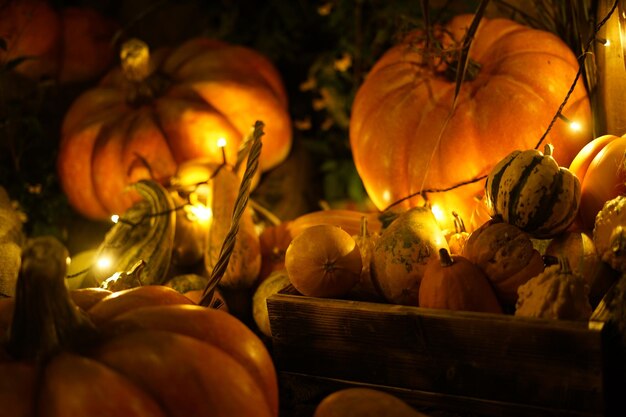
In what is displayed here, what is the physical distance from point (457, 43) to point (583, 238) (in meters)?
0.65

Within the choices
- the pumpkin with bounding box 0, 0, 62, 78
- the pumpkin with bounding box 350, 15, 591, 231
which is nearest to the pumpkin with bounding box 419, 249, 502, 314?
the pumpkin with bounding box 350, 15, 591, 231

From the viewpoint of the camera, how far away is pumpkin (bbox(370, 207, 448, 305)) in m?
1.26

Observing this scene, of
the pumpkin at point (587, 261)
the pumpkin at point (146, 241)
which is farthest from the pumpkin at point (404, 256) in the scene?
the pumpkin at point (146, 241)

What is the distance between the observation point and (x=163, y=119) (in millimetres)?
2104

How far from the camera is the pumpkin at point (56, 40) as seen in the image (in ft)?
7.50

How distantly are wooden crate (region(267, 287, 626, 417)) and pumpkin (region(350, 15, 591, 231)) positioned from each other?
501 mm

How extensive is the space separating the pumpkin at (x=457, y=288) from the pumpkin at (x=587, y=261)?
0.14 metres

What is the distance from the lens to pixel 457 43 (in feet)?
5.58

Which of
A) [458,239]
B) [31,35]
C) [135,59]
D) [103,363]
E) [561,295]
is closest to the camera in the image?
[103,363]

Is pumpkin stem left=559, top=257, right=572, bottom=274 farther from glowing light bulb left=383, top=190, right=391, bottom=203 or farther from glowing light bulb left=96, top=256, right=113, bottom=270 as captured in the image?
glowing light bulb left=96, top=256, right=113, bottom=270

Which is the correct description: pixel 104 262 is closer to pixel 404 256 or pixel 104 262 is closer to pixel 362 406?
pixel 404 256

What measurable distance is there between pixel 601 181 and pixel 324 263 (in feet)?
1.69

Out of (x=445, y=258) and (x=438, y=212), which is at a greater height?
(x=445, y=258)

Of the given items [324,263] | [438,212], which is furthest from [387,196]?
[324,263]
